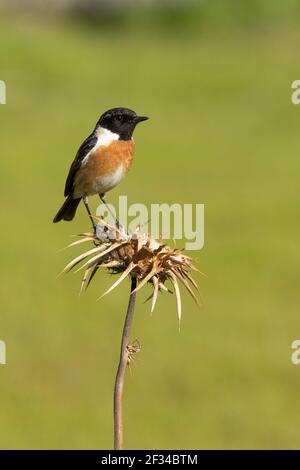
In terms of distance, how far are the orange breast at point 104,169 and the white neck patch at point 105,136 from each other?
1.9 inches

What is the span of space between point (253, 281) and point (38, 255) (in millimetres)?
3662

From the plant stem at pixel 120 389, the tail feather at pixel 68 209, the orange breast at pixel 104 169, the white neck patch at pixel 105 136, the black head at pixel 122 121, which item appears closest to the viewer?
the plant stem at pixel 120 389

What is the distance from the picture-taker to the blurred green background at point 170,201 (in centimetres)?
1456

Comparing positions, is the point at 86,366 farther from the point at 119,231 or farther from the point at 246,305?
the point at 119,231

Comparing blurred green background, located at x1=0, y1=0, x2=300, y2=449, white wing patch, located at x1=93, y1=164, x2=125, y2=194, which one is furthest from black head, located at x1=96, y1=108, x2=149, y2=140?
blurred green background, located at x1=0, y1=0, x2=300, y2=449

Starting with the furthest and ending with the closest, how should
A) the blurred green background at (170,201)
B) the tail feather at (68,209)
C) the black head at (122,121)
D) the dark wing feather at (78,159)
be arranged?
the blurred green background at (170,201) → the tail feather at (68,209) → the dark wing feather at (78,159) → the black head at (122,121)

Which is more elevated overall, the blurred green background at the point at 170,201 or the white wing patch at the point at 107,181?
the blurred green background at the point at 170,201

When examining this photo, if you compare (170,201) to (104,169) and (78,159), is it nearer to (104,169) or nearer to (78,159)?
(104,169)

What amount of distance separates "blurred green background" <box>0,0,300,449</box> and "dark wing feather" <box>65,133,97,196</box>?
2.73ft

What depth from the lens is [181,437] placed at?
1357 cm

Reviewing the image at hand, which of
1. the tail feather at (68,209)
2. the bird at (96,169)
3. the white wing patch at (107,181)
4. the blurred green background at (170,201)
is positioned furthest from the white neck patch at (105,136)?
the blurred green background at (170,201)

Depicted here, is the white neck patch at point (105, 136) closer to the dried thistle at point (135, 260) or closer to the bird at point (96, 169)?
the bird at point (96, 169)

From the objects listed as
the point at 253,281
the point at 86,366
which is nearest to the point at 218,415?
the point at 86,366

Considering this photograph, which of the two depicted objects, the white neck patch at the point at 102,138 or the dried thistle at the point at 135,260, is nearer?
the dried thistle at the point at 135,260
